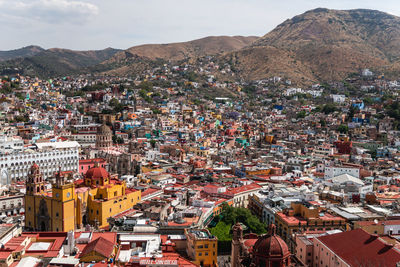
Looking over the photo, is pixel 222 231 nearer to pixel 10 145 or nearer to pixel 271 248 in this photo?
pixel 271 248

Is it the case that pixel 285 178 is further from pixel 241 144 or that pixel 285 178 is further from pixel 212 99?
pixel 212 99

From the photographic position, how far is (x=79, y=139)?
221 ft

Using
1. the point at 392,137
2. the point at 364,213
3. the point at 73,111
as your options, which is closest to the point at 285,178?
the point at 364,213

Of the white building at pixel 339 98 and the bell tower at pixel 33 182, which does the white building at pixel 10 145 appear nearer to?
the bell tower at pixel 33 182

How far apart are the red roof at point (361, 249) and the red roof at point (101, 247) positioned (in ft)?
43.4

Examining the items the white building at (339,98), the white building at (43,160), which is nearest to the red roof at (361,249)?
the white building at (43,160)

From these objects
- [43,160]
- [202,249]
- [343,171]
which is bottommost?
[202,249]

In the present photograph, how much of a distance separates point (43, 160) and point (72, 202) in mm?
22437

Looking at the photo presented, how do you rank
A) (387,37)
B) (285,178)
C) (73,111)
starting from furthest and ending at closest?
(387,37), (73,111), (285,178)

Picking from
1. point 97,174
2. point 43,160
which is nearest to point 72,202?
point 97,174

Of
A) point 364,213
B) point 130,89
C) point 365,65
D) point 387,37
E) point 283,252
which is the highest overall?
point 387,37

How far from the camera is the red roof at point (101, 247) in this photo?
73.8ft

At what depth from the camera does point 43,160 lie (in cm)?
5022

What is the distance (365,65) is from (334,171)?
335 feet
